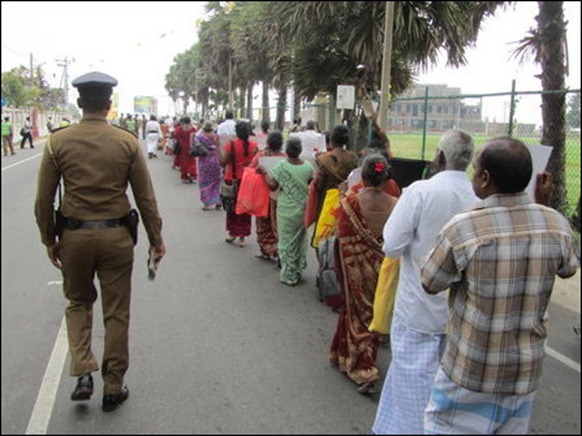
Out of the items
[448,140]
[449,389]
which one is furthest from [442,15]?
[449,389]

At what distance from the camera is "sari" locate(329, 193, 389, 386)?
3688 mm

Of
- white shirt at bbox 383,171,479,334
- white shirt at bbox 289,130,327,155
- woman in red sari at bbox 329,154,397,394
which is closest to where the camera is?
white shirt at bbox 383,171,479,334

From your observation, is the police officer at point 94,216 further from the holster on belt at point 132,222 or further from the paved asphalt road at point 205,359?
the paved asphalt road at point 205,359

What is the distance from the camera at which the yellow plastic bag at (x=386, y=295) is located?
315cm

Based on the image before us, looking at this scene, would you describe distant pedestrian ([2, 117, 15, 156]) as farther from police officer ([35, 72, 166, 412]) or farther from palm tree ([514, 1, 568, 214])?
palm tree ([514, 1, 568, 214])

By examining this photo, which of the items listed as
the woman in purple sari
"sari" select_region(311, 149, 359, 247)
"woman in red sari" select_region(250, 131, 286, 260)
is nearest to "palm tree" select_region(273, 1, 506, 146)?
"sari" select_region(311, 149, 359, 247)

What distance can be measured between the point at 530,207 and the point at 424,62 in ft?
1.96

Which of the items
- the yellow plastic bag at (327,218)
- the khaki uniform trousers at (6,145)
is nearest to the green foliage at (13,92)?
the khaki uniform trousers at (6,145)

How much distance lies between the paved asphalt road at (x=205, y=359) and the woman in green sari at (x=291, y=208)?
21cm

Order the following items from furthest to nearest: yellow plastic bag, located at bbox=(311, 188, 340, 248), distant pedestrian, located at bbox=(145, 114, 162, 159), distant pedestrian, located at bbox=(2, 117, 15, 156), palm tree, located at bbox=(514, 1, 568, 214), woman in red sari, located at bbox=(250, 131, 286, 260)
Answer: distant pedestrian, located at bbox=(145, 114, 162, 159) → distant pedestrian, located at bbox=(2, 117, 15, 156) → woman in red sari, located at bbox=(250, 131, 286, 260) → yellow plastic bag, located at bbox=(311, 188, 340, 248) → palm tree, located at bbox=(514, 1, 568, 214)

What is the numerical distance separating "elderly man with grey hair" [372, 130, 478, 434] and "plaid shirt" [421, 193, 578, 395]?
25.3 inches

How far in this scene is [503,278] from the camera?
6.53 feet

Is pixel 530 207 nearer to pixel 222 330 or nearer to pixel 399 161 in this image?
pixel 399 161

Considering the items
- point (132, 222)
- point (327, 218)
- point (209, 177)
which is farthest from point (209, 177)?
point (132, 222)
